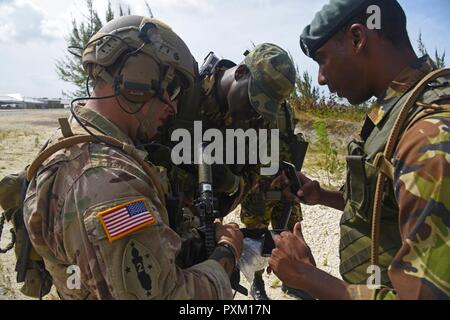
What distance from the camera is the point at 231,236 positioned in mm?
1905

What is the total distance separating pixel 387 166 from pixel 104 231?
3.30ft

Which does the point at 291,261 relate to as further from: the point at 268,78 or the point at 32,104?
the point at 32,104

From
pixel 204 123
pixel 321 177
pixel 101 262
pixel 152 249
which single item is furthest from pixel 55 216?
pixel 321 177

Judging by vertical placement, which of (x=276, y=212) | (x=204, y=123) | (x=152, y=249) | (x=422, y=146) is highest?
(x=204, y=123)

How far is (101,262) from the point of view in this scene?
134 centimetres

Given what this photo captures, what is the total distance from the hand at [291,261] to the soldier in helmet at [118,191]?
0.22 m

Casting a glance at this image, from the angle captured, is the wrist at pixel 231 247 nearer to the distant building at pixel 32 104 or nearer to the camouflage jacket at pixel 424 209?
the camouflage jacket at pixel 424 209

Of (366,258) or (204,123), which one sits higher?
(204,123)

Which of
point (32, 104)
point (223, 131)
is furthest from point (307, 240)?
point (32, 104)

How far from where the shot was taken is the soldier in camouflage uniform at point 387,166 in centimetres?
123

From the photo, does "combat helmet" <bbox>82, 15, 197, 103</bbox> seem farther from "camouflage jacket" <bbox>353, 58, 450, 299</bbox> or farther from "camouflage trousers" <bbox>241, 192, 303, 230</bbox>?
"camouflage trousers" <bbox>241, 192, 303, 230</bbox>

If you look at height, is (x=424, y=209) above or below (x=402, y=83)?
below

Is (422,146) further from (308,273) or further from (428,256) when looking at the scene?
(308,273)
